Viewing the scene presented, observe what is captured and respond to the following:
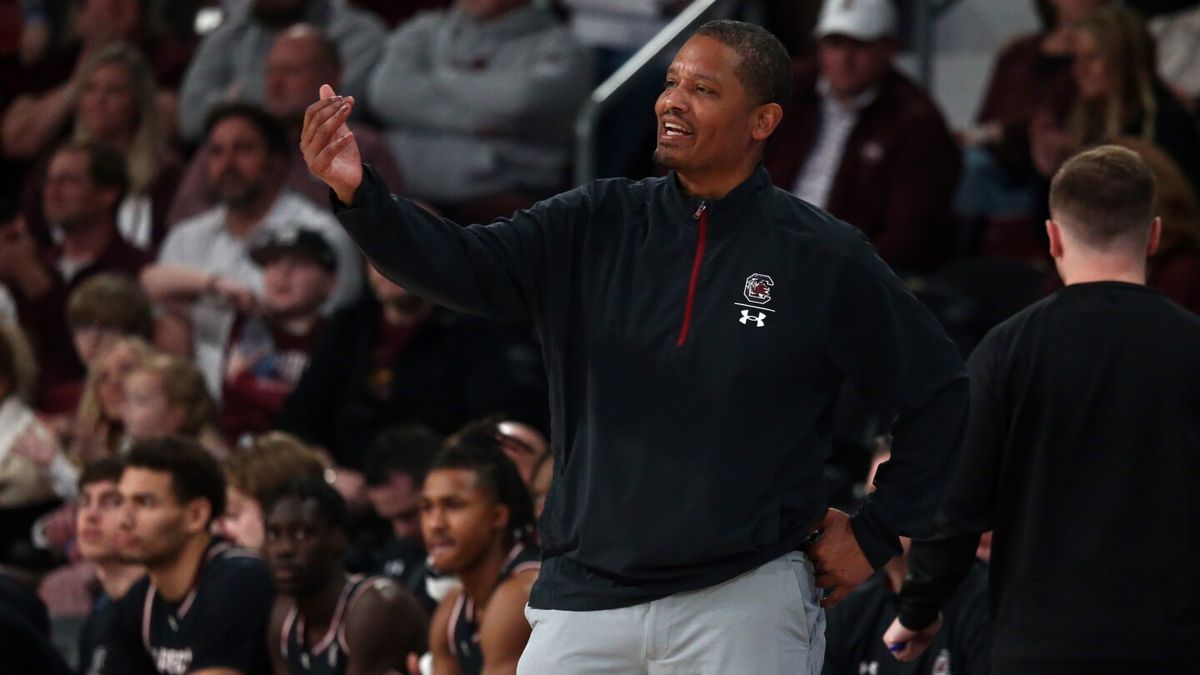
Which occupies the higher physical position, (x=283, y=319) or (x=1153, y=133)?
(x=1153, y=133)

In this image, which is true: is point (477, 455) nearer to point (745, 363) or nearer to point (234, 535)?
point (234, 535)

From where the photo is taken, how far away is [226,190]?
30.6ft

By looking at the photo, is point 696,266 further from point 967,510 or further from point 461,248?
point 967,510

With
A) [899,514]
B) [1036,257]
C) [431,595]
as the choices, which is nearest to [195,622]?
[431,595]

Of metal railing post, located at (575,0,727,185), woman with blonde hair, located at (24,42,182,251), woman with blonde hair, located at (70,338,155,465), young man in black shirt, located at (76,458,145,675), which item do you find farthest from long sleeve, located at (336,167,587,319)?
woman with blonde hair, located at (24,42,182,251)

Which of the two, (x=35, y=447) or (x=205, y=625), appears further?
(x=35, y=447)

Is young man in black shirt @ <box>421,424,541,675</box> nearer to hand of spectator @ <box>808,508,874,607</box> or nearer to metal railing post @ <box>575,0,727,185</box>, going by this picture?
hand of spectator @ <box>808,508,874,607</box>

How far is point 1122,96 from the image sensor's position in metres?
7.45

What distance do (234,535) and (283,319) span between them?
164 cm

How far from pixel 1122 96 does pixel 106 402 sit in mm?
4390

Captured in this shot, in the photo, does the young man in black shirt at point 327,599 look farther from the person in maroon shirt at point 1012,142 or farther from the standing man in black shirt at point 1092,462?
the person in maroon shirt at point 1012,142

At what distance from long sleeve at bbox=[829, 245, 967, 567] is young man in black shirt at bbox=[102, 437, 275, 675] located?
3180mm

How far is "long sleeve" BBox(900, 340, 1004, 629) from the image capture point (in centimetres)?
433

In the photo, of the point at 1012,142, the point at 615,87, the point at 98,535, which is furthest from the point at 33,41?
the point at 1012,142
